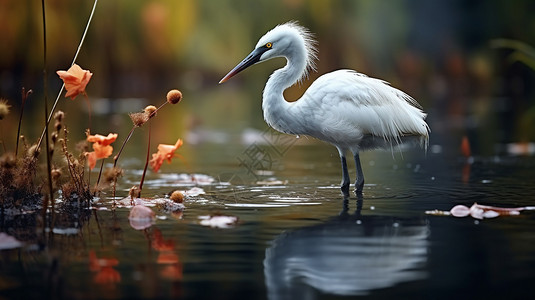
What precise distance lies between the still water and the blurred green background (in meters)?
11.9

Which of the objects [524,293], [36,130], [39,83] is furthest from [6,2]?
[524,293]

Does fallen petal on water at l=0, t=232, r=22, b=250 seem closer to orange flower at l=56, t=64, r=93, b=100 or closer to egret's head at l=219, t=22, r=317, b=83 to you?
orange flower at l=56, t=64, r=93, b=100

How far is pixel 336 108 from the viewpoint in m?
7.61

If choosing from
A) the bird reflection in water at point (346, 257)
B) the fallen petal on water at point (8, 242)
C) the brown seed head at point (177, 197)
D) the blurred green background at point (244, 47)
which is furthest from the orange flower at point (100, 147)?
the blurred green background at point (244, 47)

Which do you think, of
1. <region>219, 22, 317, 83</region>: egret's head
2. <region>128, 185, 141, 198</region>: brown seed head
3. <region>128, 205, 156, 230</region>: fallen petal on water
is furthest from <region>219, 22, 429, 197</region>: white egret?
<region>128, 205, 156, 230</region>: fallen petal on water

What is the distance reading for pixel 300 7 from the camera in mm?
30328

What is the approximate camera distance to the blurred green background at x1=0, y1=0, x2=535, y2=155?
75.2 ft

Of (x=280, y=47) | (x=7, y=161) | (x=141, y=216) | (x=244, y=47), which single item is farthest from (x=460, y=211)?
(x=244, y=47)

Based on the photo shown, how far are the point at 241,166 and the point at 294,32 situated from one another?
231cm

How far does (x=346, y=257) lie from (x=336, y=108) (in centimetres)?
307

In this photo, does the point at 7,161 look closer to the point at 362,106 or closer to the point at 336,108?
the point at 336,108

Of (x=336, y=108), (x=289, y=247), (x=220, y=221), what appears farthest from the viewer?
(x=336, y=108)

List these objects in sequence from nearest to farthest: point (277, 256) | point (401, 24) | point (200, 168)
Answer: point (277, 256), point (200, 168), point (401, 24)

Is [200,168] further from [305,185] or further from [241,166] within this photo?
[305,185]
